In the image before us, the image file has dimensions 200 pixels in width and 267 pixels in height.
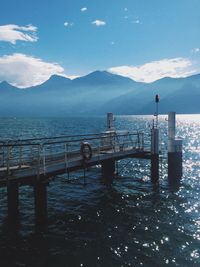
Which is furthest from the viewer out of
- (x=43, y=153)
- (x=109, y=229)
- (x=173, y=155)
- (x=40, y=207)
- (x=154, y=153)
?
(x=154, y=153)

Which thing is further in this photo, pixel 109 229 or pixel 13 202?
pixel 109 229

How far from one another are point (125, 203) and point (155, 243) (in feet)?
23.1

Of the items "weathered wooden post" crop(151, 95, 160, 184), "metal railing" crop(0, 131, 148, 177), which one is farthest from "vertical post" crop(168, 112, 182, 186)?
"metal railing" crop(0, 131, 148, 177)

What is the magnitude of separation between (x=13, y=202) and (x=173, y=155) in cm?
1490

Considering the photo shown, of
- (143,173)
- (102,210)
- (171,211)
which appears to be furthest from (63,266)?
(143,173)

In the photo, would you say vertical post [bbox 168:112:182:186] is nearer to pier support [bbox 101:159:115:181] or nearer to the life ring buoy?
pier support [bbox 101:159:115:181]

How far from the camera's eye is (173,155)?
1111 inches

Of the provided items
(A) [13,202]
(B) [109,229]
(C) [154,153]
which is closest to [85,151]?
(B) [109,229]

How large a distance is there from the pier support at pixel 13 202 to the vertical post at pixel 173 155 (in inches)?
572

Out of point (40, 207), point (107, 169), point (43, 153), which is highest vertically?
point (43, 153)

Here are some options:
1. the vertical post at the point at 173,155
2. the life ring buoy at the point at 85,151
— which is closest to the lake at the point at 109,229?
the vertical post at the point at 173,155

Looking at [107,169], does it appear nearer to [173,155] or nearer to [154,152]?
[154,152]

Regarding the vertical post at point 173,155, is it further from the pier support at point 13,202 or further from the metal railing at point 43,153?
the pier support at point 13,202

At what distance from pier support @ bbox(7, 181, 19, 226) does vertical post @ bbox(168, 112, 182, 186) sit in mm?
14529
